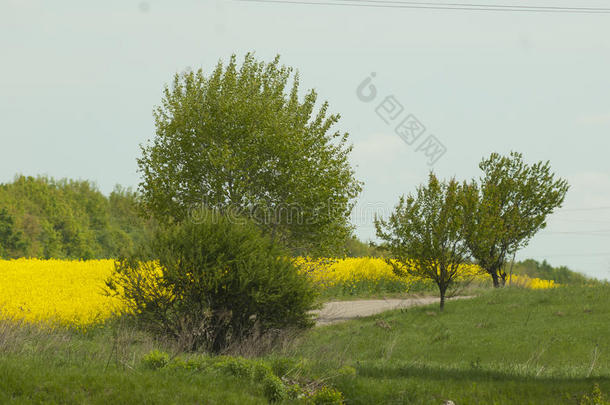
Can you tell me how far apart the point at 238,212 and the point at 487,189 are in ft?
53.8

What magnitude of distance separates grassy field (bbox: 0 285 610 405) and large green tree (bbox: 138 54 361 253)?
5.11 m

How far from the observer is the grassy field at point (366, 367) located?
33.7 ft

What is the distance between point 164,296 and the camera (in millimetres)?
15484

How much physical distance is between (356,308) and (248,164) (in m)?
9.43

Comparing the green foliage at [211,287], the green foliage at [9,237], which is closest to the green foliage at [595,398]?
the green foliage at [211,287]

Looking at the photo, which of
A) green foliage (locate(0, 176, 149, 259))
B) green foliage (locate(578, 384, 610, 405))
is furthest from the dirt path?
green foliage (locate(0, 176, 149, 259))

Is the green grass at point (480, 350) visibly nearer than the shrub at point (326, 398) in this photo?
No

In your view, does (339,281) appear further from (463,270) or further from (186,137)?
(186,137)

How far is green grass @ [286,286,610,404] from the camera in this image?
11.9 metres

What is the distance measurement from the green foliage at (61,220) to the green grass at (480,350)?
3760 cm

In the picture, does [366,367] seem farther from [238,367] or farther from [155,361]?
Answer: [155,361]

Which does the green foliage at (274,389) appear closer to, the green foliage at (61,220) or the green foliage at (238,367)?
the green foliage at (238,367)

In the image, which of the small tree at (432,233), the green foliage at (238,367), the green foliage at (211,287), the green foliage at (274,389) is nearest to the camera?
the green foliage at (274,389)

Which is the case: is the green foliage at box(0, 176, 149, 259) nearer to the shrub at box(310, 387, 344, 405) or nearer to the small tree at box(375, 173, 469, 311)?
the small tree at box(375, 173, 469, 311)
